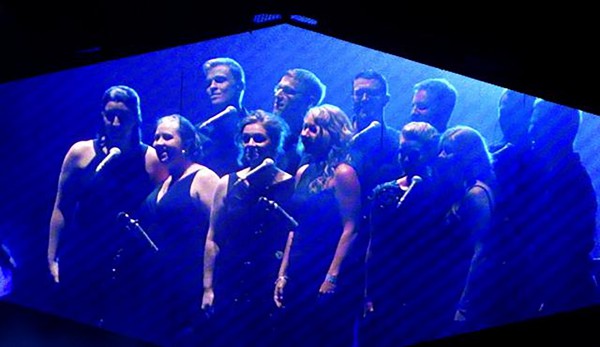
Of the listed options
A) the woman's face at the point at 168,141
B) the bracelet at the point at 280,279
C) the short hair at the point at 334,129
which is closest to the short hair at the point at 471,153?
the short hair at the point at 334,129

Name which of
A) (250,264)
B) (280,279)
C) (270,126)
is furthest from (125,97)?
(280,279)

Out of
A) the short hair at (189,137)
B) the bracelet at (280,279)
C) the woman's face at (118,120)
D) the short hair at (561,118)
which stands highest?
the short hair at (561,118)

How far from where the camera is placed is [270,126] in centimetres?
514

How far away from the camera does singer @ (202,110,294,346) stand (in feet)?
16.4

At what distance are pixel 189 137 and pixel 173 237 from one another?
1.82 ft

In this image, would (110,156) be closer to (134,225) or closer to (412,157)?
(134,225)

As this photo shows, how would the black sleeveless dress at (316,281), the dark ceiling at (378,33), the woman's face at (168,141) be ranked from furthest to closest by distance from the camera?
1. the woman's face at (168,141)
2. the dark ceiling at (378,33)
3. the black sleeveless dress at (316,281)

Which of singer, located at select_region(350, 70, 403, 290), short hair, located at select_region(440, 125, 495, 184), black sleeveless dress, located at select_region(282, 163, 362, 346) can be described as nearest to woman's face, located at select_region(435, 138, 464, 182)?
short hair, located at select_region(440, 125, 495, 184)

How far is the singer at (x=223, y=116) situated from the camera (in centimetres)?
514

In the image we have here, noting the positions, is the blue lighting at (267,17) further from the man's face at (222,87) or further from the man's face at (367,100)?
the man's face at (367,100)

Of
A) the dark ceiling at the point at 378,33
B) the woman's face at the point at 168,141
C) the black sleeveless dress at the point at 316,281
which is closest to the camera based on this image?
the black sleeveless dress at the point at 316,281

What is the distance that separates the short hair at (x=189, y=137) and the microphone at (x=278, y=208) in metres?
0.42

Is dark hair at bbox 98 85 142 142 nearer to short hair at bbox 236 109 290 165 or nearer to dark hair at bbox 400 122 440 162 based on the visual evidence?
short hair at bbox 236 109 290 165

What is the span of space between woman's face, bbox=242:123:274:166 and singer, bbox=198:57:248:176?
6 centimetres
